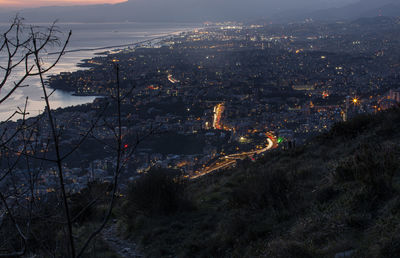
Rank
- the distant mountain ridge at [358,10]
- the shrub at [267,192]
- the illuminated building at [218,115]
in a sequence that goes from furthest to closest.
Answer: the distant mountain ridge at [358,10] → the illuminated building at [218,115] → the shrub at [267,192]

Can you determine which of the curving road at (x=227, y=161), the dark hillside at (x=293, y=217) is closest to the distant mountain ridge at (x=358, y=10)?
the curving road at (x=227, y=161)

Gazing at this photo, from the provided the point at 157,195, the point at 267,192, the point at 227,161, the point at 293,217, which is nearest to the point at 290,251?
the point at 293,217

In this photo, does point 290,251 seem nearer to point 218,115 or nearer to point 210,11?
point 218,115

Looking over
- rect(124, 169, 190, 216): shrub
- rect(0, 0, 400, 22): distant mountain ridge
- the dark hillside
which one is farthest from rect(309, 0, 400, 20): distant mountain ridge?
the dark hillside

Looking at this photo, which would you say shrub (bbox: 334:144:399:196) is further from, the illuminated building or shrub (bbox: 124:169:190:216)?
the illuminated building

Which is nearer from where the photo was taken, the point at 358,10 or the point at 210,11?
the point at 358,10

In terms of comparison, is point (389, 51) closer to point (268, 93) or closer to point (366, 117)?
point (268, 93)

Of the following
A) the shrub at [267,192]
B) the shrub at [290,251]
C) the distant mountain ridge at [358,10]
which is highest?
the distant mountain ridge at [358,10]

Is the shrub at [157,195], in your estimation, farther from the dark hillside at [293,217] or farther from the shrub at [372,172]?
the shrub at [372,172]

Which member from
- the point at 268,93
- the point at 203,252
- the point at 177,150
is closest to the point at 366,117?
the point at 203,252
